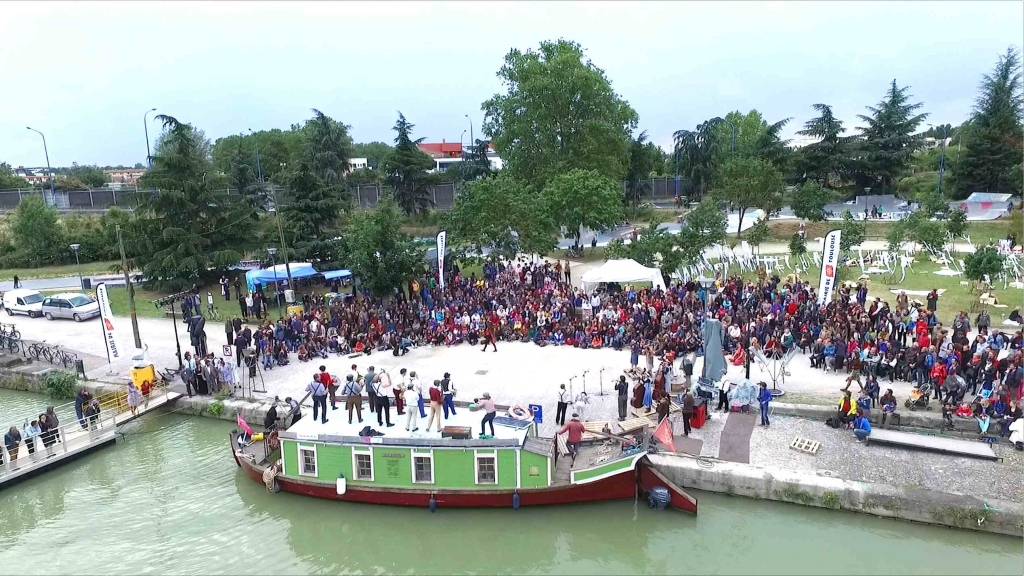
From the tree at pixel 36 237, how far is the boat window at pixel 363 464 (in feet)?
138

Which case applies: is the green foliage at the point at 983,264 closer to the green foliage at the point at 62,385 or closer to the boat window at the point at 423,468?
the boat window at the point at 423,468

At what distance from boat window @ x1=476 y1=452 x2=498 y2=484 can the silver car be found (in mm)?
23259

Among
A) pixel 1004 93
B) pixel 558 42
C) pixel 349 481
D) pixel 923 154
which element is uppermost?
pixel 558 42

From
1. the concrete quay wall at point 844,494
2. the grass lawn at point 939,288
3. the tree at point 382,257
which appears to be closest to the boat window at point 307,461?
the concrete quay wall at point 844,494

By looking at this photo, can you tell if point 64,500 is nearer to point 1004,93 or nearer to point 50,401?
point 50,401

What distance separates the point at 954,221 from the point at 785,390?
2370 centimetres

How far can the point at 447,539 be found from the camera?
1255 cm

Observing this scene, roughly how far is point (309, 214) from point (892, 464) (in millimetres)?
27420

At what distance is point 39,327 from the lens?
27516 mm

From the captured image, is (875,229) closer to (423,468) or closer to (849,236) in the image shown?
(849,236)

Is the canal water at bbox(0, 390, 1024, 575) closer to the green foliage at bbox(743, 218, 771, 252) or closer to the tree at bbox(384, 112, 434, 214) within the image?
the green foliage at bbox(743, 218, 771, 252)

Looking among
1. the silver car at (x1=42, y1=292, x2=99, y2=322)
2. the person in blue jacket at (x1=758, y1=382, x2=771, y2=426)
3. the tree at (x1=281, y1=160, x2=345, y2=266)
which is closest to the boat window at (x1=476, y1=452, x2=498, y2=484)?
the person in blue jacket at (x1=758, y1=382, x2=771, y2=426)

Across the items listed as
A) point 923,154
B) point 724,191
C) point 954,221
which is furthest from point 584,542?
point 923,154

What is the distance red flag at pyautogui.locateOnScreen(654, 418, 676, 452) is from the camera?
44.2 feet
